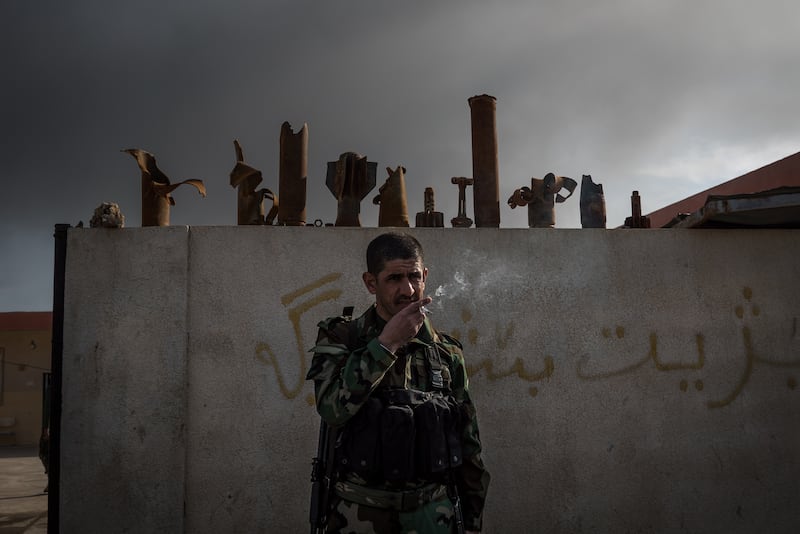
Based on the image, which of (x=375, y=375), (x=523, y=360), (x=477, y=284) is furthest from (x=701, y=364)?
(x=375, y=375)

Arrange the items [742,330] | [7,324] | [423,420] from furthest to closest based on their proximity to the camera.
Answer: [7,324] < [742,330] < [423,420]

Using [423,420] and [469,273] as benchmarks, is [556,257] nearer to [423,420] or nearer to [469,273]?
[469,273]

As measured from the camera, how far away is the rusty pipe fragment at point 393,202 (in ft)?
14.2

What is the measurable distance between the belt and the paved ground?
417 cm

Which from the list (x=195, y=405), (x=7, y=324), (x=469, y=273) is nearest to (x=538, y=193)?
(x=469, y=273)

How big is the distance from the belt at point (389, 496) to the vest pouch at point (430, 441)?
0.22ft

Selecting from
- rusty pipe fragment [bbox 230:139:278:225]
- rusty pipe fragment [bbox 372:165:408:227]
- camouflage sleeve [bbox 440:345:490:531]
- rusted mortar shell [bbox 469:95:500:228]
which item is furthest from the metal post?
rusted mortar shell [bbox 469:95:500:228]

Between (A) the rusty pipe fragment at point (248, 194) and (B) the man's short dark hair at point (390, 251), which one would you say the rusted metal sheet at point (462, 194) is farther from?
(B) the man's short dark hair at point (390, 251)

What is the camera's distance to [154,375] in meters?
3.73

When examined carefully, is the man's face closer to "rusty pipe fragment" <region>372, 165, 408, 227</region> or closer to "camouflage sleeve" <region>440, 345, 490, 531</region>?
"camouflage sleeve" <region>440, 345, 490, 531</region>

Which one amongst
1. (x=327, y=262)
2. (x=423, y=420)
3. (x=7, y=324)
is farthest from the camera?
(x=7, y=324)

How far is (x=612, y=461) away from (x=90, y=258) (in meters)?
3.60

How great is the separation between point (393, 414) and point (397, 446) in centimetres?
10

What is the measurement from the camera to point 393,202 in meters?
4.37
